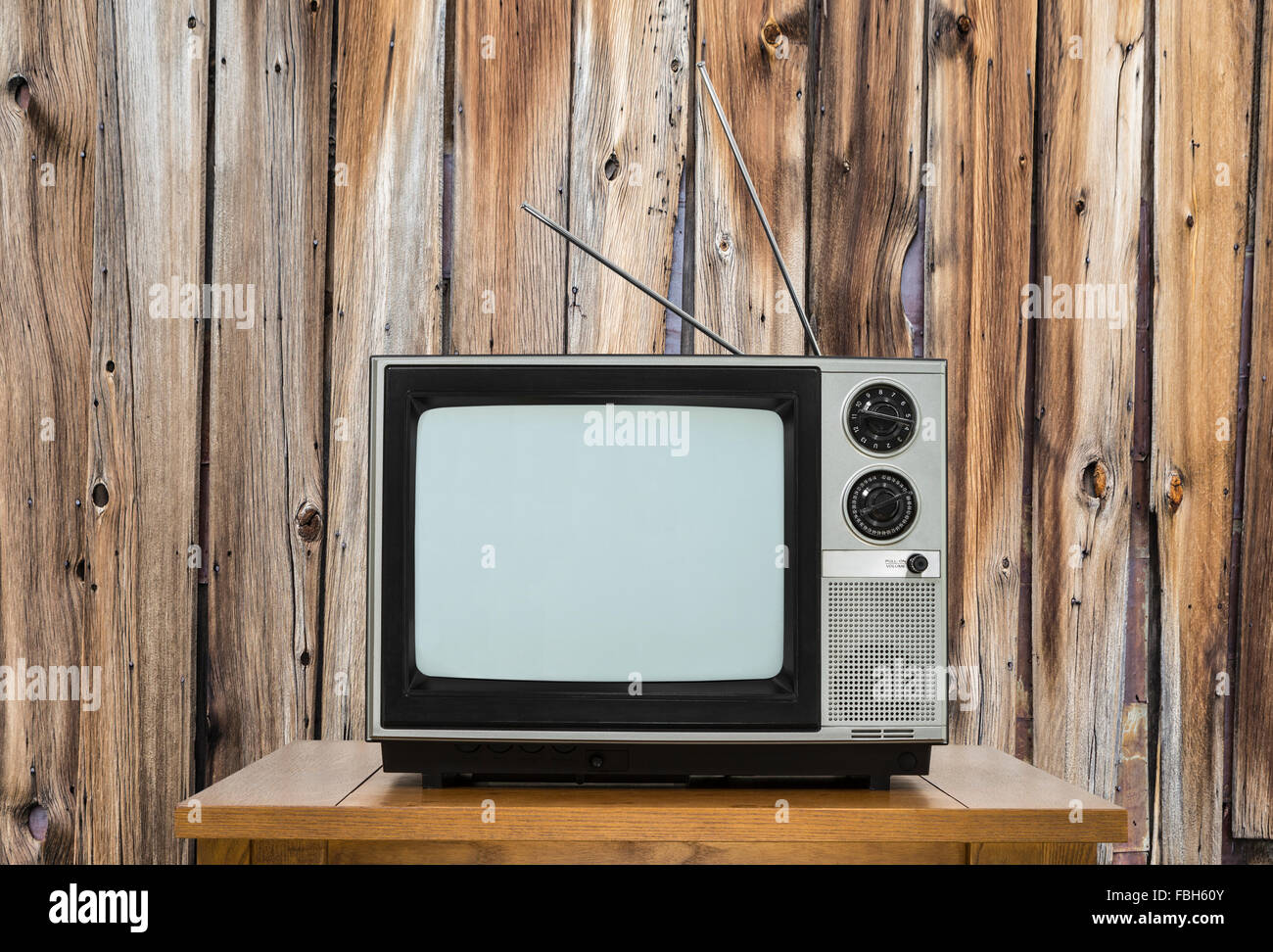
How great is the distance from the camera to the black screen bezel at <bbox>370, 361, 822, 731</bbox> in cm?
76

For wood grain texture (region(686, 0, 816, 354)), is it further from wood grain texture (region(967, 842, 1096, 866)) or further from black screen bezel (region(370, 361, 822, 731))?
wood grain texture (region(967, 842, 1096, 866))

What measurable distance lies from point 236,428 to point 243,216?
30cm

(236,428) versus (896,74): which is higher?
(896,74)

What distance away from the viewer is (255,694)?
112 cm

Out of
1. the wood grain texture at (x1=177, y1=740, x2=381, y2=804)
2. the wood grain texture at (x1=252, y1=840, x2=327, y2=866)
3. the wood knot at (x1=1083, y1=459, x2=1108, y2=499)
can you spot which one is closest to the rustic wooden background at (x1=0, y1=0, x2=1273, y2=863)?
the wood knot at (x1=1083, y1=459, x2=1108, y2=499)

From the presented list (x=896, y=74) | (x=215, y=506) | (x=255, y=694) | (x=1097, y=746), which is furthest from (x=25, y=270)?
(x=1097, y=746)

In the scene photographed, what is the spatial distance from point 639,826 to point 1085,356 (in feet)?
2.98

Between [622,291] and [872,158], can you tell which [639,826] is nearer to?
[622,291]

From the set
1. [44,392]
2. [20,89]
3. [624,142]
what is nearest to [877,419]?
[624,142]

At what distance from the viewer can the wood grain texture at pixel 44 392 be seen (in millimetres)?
1099

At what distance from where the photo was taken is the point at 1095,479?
1153 mm

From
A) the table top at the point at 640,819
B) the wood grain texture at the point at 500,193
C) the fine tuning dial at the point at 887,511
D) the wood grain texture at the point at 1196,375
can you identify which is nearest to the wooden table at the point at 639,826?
the table top at the point at 640,819

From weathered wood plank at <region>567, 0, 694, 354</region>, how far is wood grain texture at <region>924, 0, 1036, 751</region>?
378mm

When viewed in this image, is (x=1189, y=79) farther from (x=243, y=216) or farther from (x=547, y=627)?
(x=243, y=216)
